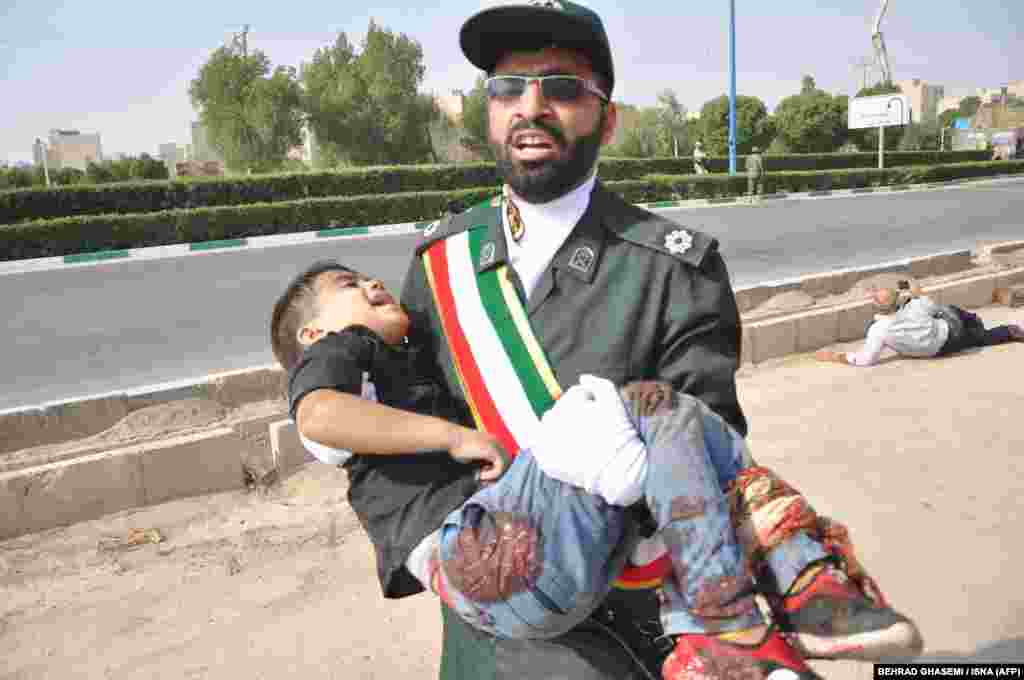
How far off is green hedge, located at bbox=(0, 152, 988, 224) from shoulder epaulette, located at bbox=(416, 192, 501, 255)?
17.5 metres

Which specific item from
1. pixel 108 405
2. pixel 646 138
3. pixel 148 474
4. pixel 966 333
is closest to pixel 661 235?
pixel 148 474

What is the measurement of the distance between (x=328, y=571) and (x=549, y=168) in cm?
257

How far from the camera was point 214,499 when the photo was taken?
4371 mm

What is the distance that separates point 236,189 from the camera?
19.7 metres

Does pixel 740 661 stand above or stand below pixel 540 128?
below

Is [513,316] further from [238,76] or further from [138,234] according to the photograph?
[238,76]

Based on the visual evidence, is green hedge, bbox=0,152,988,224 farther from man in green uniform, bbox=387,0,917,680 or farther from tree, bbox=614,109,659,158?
tree, bbox=614,109,659,158

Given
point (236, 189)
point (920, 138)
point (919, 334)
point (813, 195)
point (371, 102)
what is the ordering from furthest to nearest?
point (920, 138) < point (371, 102) < point (813, 195) < point (236, 189) < point (919, 334)

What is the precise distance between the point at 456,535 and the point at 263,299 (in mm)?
8474

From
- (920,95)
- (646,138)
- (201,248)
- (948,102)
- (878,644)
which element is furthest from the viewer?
(948,102)

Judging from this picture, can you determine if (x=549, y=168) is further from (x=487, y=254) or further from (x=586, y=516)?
(x=586, y=516)

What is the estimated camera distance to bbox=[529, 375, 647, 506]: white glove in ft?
4.18

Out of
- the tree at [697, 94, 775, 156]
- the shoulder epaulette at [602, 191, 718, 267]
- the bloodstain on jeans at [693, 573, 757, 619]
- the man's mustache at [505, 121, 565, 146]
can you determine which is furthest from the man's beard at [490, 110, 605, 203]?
the tree at [697, 94, 775, 156]

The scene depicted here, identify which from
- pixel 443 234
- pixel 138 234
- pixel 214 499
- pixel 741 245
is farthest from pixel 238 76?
pixel 443 234
